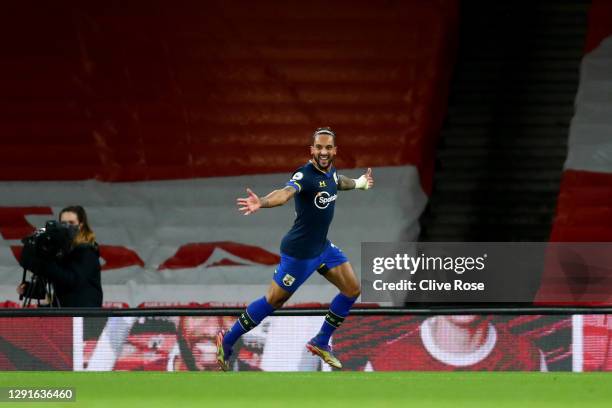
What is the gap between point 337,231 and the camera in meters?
11.4

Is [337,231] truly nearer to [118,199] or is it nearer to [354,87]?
[354,87]

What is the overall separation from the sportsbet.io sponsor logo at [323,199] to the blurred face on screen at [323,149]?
16 centimetres

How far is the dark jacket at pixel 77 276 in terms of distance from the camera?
26.7ft

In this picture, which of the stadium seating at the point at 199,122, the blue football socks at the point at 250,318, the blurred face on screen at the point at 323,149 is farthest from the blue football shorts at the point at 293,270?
the stadium seating at the point at 199,122

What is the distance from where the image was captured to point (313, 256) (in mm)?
7391

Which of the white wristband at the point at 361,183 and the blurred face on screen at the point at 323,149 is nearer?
the blurred face on screen at the point at 323,149

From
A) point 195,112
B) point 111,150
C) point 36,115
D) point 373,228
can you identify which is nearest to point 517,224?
point 373,228

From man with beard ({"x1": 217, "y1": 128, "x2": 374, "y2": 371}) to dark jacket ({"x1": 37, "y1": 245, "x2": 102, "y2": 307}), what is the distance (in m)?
1.24

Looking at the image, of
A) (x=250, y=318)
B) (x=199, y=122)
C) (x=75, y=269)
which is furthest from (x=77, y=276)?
(x=199, y=122)

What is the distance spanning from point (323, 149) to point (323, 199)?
0.32m

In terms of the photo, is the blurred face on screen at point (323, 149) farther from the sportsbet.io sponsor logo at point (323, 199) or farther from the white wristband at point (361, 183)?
the white wristband at point (361, 183)

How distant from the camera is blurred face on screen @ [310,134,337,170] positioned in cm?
716

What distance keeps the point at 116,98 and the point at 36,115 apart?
2.66ft

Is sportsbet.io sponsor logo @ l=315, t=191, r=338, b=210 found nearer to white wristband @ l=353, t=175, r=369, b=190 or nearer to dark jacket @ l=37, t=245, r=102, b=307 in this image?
white wristband @ l=353, t=175, r=369, b=190
